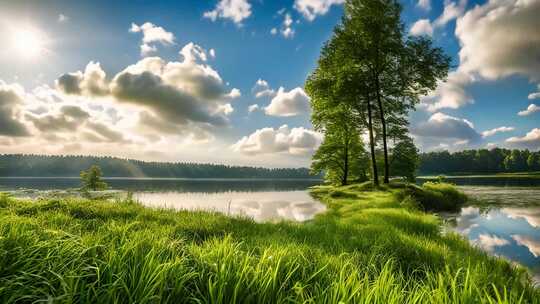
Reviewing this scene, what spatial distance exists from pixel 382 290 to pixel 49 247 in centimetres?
313

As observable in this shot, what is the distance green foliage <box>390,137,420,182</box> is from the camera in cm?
2919

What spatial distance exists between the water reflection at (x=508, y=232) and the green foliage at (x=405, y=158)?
1263 cm

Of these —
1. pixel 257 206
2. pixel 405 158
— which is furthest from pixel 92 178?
pixel 405 158

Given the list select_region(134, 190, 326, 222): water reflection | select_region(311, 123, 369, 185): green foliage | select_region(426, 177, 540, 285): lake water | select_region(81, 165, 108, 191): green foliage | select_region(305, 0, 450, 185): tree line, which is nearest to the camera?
select_region(426, 177, 540, 285): lake water

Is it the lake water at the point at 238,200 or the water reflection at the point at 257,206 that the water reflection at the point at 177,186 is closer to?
the lake water at the point at 238,200

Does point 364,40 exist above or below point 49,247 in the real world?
above

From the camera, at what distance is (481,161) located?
497 ft

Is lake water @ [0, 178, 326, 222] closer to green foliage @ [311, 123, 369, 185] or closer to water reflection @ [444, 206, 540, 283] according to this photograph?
green foliage @ [311, 123, 369, 185]

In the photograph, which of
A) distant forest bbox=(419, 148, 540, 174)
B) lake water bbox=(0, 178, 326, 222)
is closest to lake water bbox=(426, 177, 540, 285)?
lake water bbox=(0, 178, 326, 222)

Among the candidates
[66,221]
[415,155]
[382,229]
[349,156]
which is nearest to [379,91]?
Answer: [415,155]

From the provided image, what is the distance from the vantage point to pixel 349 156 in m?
40.9

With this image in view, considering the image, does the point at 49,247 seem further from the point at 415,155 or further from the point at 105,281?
the point at 415,155

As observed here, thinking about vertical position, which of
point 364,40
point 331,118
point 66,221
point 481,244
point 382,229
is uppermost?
point 364,40

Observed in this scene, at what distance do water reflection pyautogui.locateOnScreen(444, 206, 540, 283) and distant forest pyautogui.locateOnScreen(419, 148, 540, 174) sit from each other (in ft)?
509
